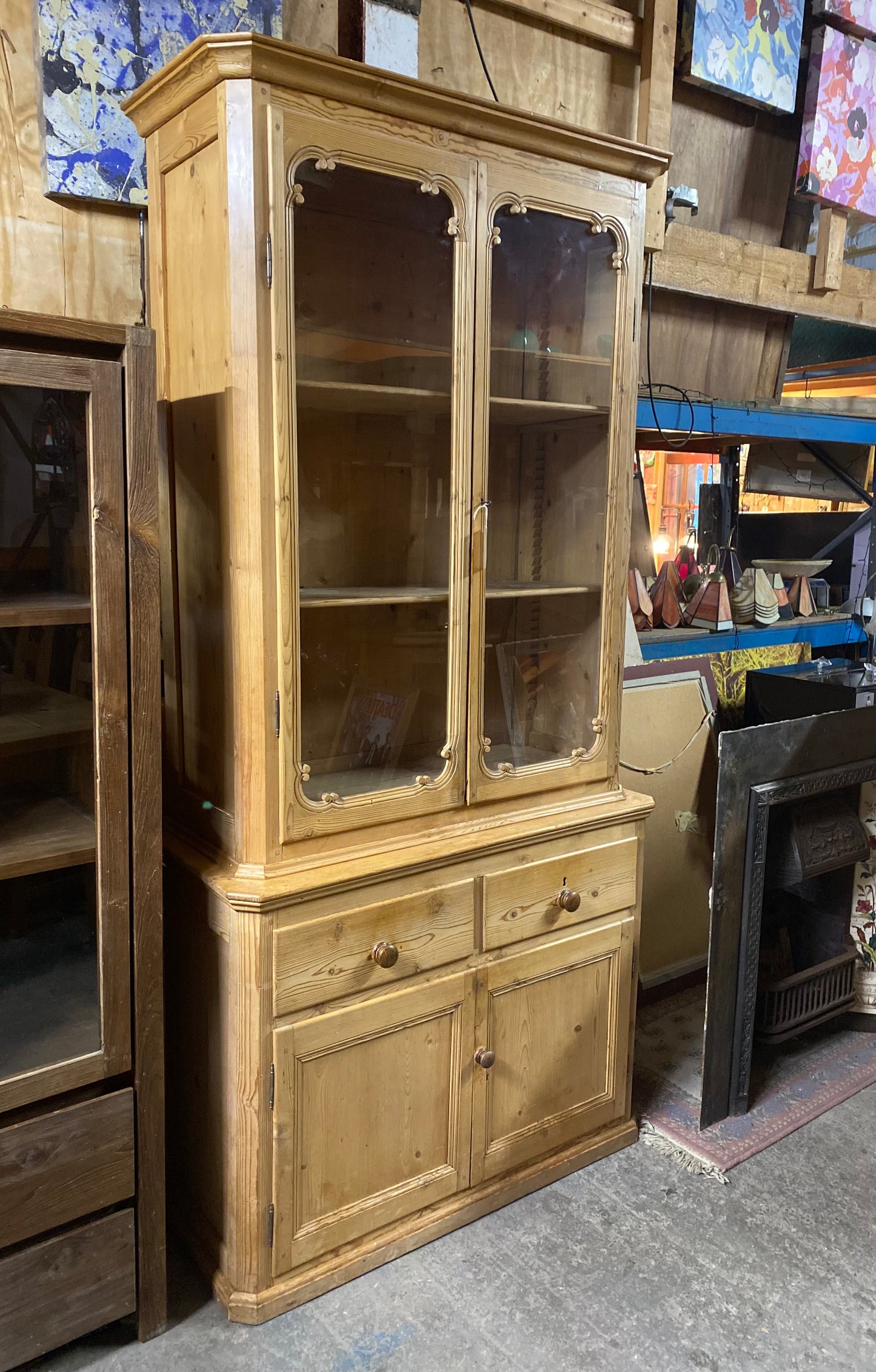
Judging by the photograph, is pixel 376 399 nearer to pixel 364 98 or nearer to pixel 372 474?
pixel 372 474

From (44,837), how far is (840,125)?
2.79m

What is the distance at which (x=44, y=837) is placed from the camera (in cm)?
157

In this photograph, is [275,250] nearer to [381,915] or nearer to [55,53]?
[55,53]

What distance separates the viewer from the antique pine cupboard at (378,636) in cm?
161

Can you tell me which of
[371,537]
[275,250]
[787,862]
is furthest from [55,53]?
[787,862]

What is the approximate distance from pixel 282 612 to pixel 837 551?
2636mm

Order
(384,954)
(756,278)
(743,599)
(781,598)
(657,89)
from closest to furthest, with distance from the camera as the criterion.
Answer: (384,954), (657,89), (756,278), (743,599), (781,598)

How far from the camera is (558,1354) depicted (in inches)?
67.6

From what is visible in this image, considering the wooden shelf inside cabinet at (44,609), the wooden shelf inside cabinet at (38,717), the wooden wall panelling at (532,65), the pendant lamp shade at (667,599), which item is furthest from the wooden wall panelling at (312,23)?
the pendant lamp shade at (667,599)

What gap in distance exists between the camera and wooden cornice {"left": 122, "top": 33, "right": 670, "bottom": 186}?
1468 mm

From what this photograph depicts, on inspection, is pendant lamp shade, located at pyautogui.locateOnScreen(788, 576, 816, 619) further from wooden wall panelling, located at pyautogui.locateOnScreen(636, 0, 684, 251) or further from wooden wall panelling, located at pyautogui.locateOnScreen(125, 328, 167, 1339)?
wooden wall panelling, located at pyautogui.locateOnScreen(125, 328, 167, 1339)

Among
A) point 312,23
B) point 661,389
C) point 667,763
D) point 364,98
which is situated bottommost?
point 667,763

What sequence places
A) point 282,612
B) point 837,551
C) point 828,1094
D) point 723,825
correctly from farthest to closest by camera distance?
1. point 837,551
2. point 828,1094
3. point 723,825
4. point 282,612

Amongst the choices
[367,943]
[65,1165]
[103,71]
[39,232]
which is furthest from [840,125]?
[65,1165]
